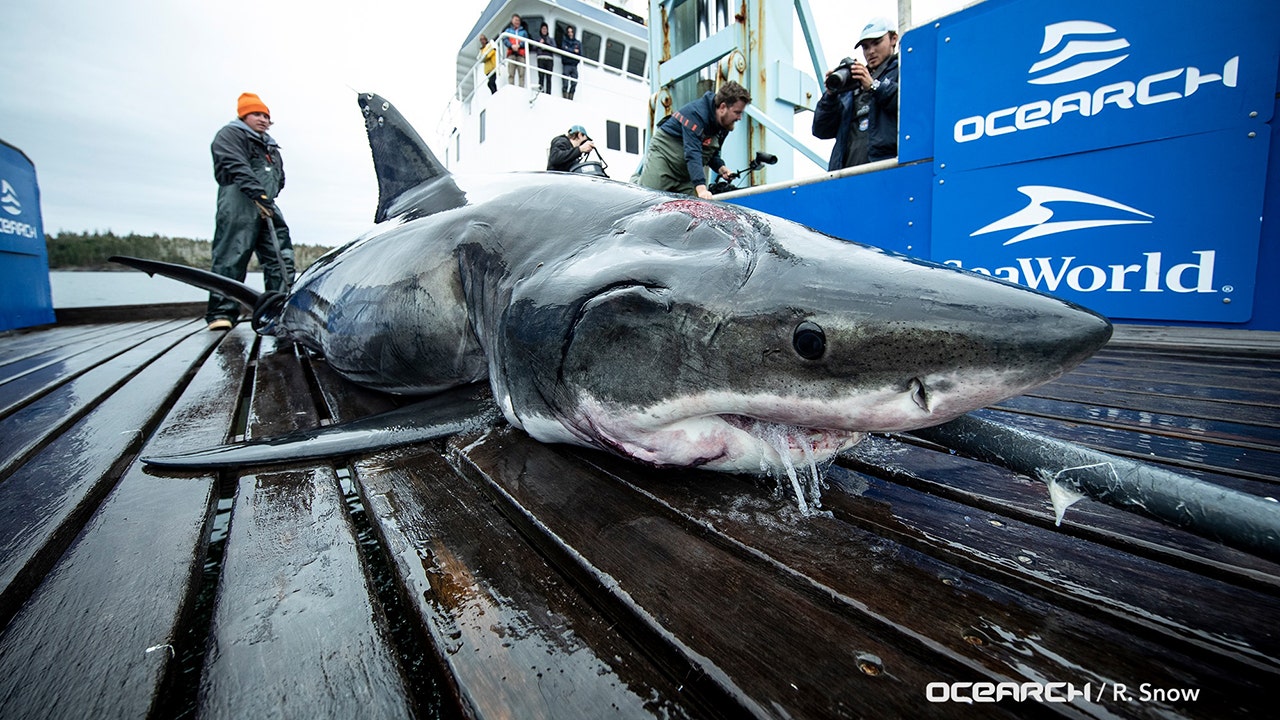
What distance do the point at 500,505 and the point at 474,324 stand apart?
2.62ft

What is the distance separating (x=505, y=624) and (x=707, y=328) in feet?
1.94

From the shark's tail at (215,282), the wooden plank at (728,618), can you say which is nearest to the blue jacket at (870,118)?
the wooden plank at (728,618)

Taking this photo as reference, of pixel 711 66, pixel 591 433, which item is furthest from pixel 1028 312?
pixel 711 66

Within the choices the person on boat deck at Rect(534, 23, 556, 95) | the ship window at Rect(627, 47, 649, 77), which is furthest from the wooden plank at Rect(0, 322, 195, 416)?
the ship window at Rect(627, 47, 649, 77)

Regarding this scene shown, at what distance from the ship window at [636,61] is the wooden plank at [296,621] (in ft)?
58.4

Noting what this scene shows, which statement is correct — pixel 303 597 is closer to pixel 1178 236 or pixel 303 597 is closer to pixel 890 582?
pixel 890 582

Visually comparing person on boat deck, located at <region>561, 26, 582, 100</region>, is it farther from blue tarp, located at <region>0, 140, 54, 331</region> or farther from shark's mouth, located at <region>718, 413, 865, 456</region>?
shark's mouth, located at <region>718, 413, 865, 456</region>

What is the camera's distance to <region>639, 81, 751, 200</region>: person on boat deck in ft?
15.0

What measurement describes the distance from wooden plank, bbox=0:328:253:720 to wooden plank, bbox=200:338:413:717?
0.21ft

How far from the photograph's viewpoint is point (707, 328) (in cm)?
102

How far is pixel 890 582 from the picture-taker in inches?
32.1

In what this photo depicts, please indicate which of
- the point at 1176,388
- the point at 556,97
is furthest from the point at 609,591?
the point at 556,97

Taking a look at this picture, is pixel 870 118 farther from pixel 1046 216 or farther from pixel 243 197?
pixel 243 197

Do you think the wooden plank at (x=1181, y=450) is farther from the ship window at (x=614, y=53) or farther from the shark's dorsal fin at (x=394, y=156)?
the ship window at (x=614, y=53)
